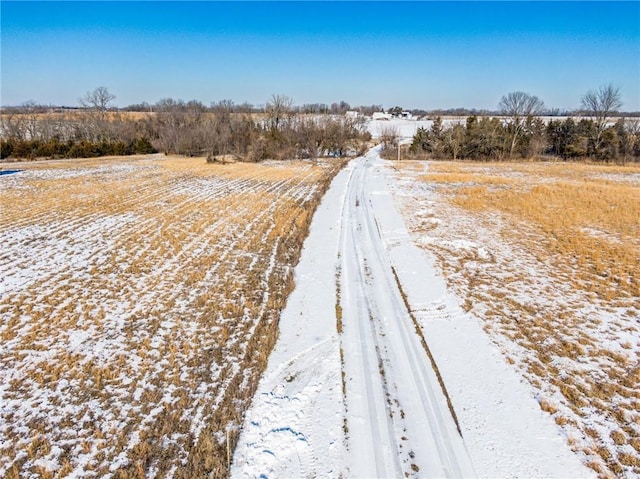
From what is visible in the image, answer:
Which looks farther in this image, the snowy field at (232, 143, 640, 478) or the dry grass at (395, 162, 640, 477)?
the dry grass at (395, 162, 640, 477)

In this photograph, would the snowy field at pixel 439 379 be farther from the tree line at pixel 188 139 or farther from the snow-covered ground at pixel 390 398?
the tree line at pixel 188 139

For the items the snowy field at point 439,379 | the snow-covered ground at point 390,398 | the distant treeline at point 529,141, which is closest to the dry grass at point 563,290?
the snowy field at point 439,379

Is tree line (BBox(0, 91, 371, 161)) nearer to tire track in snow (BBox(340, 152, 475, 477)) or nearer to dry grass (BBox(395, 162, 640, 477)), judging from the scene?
dry grass (BBox(395, 162, 640, 477))

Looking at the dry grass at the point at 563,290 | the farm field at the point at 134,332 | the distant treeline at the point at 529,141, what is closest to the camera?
the farm field at the point at 134,332

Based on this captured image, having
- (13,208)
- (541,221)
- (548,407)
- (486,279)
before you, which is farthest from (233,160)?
(548,407)

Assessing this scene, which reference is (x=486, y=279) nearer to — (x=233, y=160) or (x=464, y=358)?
(x=464, y=358)

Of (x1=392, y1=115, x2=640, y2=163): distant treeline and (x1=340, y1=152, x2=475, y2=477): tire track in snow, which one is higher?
(x1=392, y1=115, x2=640, y2=163): distant treeline

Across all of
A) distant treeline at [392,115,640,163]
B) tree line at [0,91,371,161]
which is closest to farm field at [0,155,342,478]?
tree line at [0,91,371,161]
